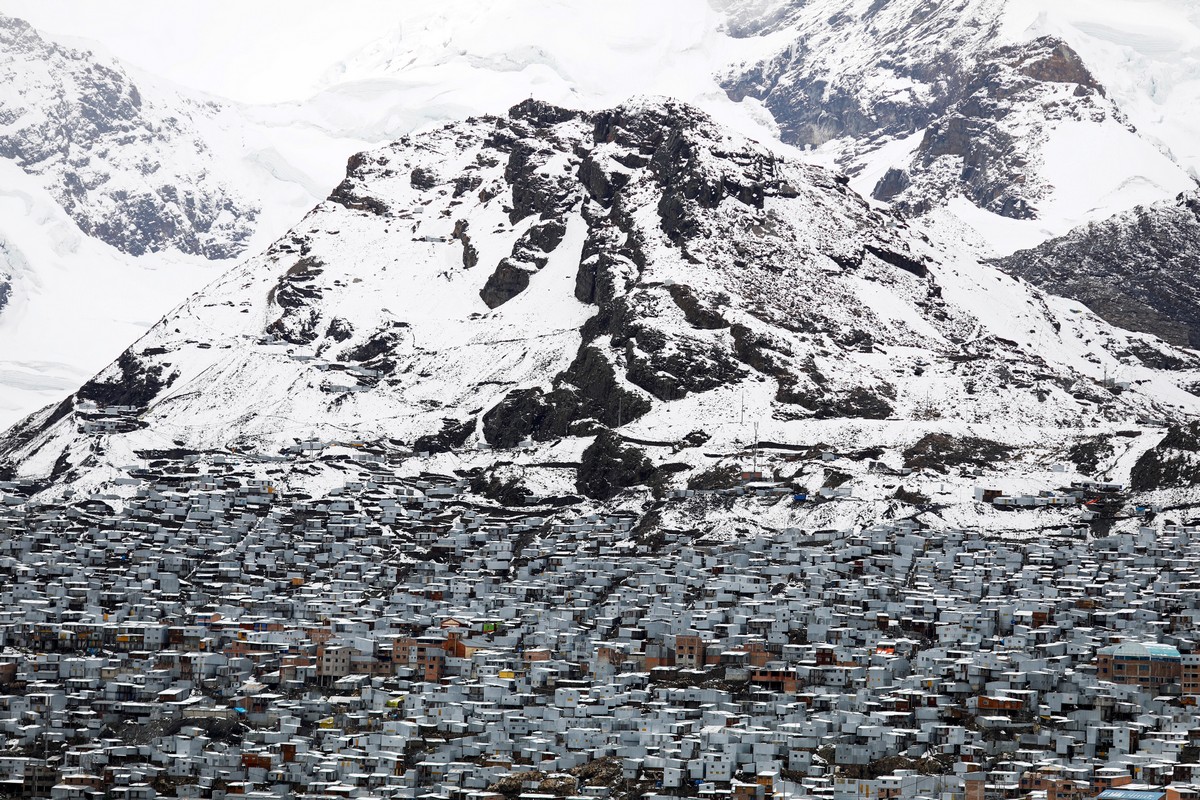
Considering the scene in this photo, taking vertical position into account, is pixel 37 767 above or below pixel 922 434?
below

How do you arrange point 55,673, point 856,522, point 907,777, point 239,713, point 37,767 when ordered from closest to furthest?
point 907,777 → point 37,767 → point 239,713 → point 55,673 → point 856,522

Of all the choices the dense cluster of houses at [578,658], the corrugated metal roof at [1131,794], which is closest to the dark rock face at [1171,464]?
the dense cluster of houses at [578,658]

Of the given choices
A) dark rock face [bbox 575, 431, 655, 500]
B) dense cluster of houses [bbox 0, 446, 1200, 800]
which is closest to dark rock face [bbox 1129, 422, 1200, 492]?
dense cluster of houses [bbox 0, 446, 1200, 800]

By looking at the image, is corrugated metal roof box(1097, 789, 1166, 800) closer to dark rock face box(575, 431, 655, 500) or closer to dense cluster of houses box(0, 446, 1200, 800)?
dense cluster of houses box(0, 446, 1200, 800)

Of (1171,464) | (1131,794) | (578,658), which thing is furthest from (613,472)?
(1131,794)

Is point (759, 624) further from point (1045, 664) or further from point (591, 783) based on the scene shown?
point (591, 783)

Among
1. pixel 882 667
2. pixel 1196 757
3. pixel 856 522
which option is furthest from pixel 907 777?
pixel 856 522

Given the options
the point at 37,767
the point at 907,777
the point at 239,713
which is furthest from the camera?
the point at 239,713
